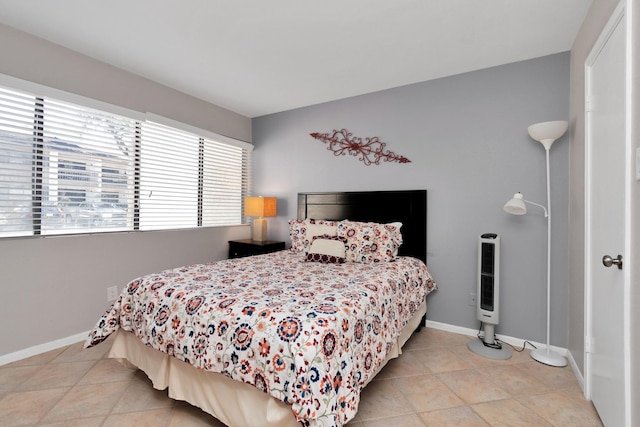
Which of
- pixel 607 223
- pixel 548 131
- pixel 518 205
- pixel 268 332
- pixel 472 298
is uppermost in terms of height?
pixel 548 131

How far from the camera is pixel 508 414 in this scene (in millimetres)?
1722

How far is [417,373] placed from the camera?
2.16 meters

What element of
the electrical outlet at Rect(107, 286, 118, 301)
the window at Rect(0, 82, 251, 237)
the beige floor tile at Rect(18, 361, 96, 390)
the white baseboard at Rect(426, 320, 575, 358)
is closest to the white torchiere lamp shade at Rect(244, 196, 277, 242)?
the window at Rect(0, 82, 251, 237)

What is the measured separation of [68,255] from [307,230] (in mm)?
2156

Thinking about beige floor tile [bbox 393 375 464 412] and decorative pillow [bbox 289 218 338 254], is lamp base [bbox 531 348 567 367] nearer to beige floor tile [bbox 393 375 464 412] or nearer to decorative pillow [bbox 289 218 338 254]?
beige floor tile [bbox 393 375 464 412]

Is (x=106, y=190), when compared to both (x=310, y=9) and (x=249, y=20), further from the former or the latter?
(x=310, y=9)

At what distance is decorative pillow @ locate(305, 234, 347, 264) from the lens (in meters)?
2.78

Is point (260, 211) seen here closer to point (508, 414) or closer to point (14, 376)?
point (14, 376)

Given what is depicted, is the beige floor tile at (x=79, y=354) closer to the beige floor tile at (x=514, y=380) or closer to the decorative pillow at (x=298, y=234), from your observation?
the decorative pillow at (x=298, y=234)

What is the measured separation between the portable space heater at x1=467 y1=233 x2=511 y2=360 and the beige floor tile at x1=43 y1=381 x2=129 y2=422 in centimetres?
269

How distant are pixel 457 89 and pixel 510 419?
271 centimetres

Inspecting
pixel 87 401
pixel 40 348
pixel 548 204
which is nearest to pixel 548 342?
pixel 548 204

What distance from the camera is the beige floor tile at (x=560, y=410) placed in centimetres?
166

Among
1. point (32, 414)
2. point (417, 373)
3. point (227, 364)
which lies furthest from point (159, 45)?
point (417, 373)
